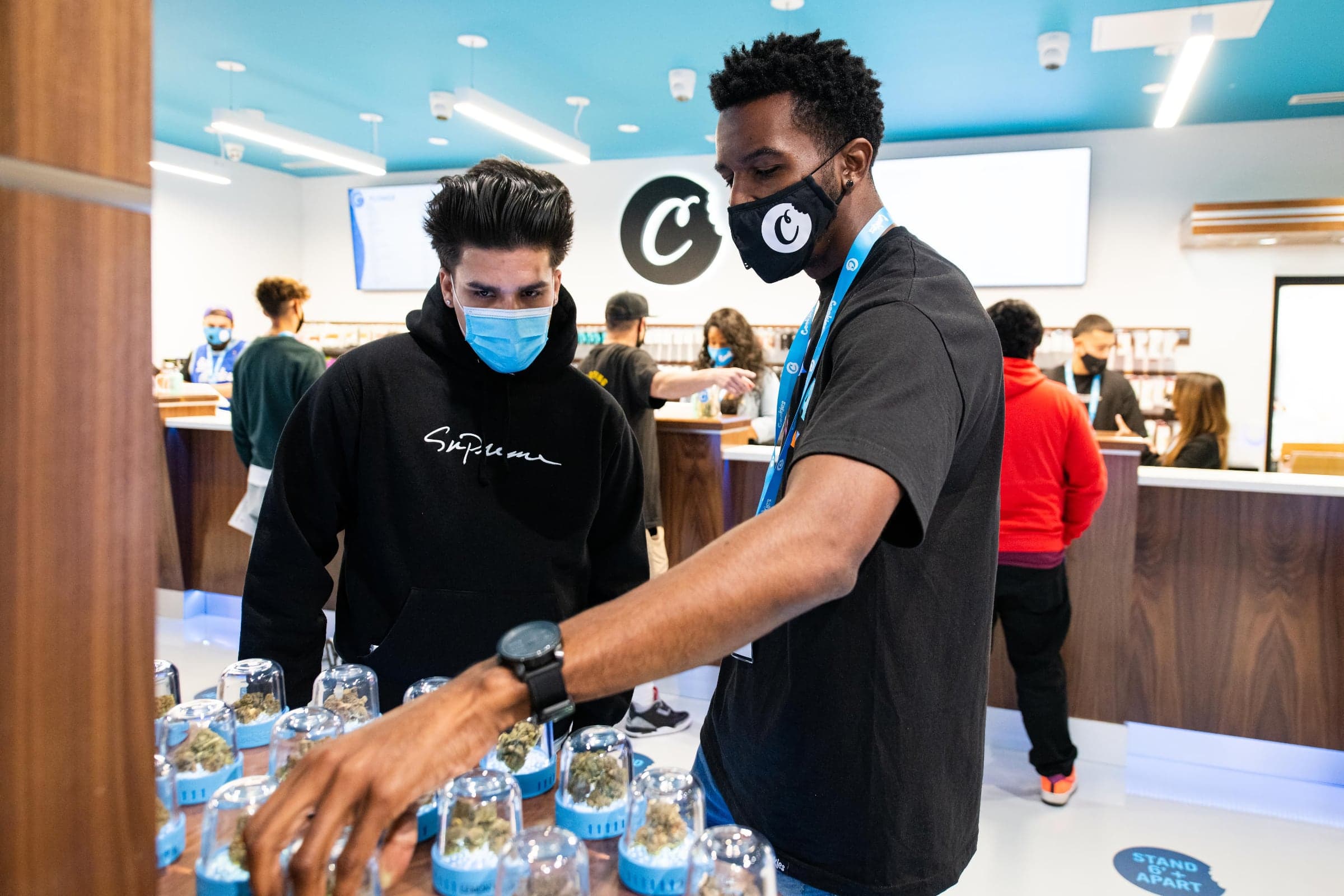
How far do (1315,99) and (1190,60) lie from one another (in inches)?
113

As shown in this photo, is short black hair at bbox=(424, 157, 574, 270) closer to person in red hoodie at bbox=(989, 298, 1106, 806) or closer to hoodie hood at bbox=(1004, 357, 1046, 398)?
person in red hoodie at bbox=(989, 298, 1106, 806)

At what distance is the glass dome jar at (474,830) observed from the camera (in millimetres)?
896

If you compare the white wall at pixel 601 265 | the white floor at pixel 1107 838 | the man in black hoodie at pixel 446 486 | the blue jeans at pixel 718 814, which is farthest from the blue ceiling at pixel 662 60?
the blue jeans at pixel 718 814

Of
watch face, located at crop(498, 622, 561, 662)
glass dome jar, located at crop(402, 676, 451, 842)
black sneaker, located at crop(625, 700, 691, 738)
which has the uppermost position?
watch face, located at crop(498, 622, 561, 662)

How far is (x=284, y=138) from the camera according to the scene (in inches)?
290

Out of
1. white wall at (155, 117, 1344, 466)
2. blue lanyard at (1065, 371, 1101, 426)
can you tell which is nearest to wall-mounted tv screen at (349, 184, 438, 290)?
white wall at (155, 117, 1344, 466)

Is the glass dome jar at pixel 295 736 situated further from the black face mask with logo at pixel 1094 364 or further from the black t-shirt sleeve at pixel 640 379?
the black face mask with logo at pixel 1094 364

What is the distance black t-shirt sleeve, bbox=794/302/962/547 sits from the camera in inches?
30.1

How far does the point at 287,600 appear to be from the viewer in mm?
1587

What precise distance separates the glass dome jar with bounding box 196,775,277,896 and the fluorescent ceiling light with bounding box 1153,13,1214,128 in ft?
18.1

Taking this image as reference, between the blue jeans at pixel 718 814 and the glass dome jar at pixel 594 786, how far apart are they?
0.52ft

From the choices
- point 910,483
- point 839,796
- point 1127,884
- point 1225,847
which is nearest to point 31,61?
point 910,483

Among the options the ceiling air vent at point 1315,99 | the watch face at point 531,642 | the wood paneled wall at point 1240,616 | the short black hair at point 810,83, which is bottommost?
the wood paneled wall at point 1240,616

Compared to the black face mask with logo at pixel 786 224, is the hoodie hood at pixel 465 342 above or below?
below
